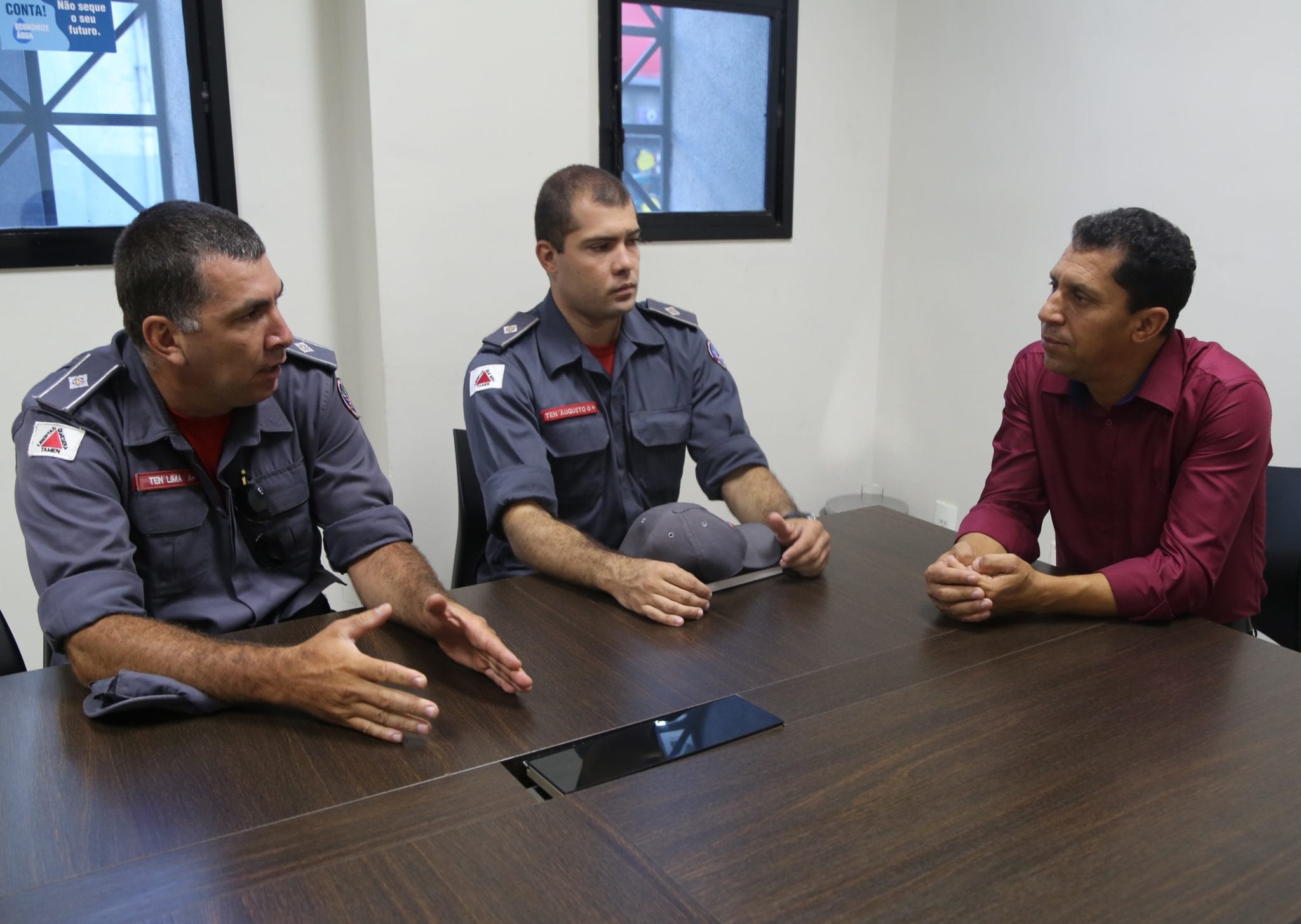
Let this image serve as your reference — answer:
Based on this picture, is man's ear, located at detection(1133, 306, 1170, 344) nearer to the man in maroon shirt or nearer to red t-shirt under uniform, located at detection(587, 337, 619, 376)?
the man in maroon shirt

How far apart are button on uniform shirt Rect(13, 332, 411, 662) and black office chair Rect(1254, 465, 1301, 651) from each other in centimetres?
167

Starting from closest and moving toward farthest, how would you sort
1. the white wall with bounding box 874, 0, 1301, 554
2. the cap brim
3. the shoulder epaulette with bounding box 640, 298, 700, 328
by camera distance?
the cap brim
the shoulder epaulette with bounding box 640, 298, 700, 328
the white wall with bounding box 874, 0, 1301, 554

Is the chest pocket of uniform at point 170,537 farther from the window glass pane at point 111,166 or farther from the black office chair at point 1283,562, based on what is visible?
the black office chair at point 1283,562

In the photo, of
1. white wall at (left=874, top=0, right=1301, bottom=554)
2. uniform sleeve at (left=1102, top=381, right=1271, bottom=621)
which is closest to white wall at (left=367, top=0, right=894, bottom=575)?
white wall at (left=874, top=0, right=1301, bottom=554)

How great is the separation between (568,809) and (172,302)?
3.46 feet

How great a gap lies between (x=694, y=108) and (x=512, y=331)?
4.94ft

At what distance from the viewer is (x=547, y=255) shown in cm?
243

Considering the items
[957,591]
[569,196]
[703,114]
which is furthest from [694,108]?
[957,591]

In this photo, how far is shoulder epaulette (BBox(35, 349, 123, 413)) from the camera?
65.4 inches

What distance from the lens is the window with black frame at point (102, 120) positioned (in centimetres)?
257

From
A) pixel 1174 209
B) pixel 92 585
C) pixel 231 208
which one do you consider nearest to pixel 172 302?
pixel 92 585

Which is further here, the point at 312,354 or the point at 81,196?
the point at 81,196

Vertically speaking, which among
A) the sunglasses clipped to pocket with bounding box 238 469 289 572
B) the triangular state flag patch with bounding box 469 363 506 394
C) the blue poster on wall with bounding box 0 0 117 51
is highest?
the blue poster on wall with bounding box 0 0 117 51

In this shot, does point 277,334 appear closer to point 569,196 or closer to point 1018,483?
point 569,196
